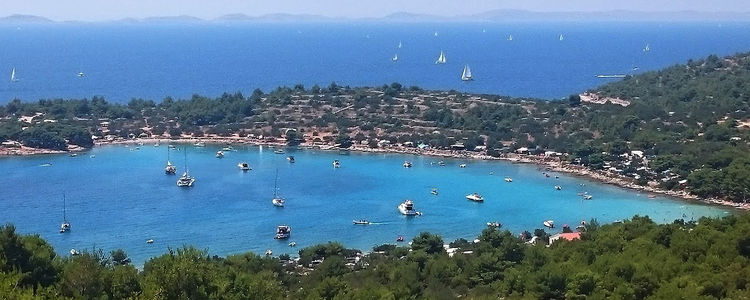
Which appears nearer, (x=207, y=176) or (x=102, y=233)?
(x=102, y=233)

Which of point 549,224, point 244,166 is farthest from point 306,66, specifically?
point 549,224

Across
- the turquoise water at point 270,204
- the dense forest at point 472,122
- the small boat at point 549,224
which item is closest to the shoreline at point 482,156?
the dense forest at point 472,122

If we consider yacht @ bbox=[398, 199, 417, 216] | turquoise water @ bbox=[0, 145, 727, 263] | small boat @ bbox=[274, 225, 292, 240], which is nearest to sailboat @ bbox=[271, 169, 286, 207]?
turquoise water @ bbox=[0, 145, 727, 263]

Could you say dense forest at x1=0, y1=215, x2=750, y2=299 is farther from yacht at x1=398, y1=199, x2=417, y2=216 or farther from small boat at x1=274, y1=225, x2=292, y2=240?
yacht at x1=398, y1=199, x2=417, y2=216

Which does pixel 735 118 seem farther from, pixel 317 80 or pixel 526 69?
pixel 526 69

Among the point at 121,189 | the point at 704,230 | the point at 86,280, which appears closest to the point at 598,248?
the point at 704,230

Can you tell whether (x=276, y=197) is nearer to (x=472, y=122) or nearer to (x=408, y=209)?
(x=408, y=209)
